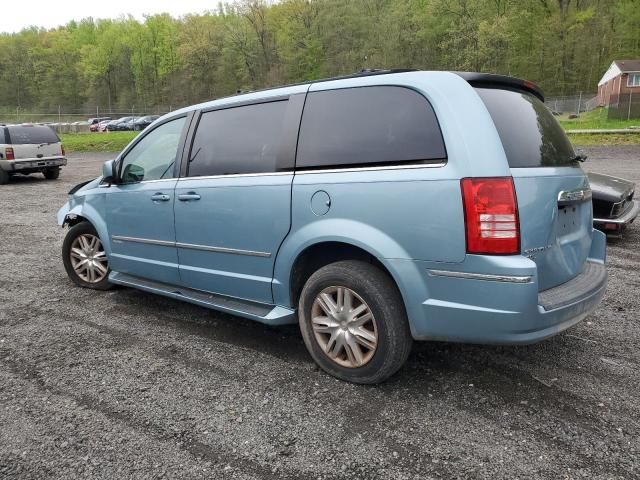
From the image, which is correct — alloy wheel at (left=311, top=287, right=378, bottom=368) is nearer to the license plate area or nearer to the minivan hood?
the license plate area

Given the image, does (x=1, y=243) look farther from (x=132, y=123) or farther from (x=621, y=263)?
(x=132, y=123)

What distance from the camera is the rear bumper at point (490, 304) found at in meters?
2.61

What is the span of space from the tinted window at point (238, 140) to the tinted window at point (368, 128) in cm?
27

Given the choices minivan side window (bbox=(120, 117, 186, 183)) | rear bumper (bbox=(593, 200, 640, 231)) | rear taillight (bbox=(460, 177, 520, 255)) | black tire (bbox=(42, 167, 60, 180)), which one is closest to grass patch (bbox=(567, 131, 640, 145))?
rear bumper (bbox=(593, 200, 640, 231))

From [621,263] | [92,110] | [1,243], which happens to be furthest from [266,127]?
[92,110]

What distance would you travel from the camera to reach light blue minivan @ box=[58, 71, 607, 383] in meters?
2.67

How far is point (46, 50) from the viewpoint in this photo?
89125 millimetres

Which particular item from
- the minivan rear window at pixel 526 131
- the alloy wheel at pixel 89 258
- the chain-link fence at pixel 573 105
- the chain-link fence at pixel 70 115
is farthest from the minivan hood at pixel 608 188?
the chain-link fence at pixel 70 115

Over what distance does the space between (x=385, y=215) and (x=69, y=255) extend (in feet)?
12.8

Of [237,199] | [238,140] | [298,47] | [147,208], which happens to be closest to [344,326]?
[237,199]

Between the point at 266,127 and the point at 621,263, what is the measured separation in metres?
4.47

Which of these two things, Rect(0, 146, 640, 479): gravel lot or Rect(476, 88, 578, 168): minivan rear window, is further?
Rect(476, 88, 578, 168): minivan rear window

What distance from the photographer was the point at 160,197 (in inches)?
164

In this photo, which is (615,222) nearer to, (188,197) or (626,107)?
(188,197)
